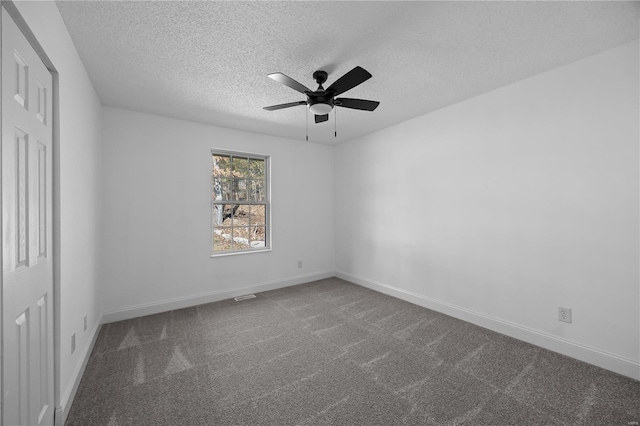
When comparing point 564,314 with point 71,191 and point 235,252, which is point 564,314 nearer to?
point 235,252

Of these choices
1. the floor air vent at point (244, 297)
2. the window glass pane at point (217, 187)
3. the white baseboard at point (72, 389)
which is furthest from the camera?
the window glass pane at point (217, 187)

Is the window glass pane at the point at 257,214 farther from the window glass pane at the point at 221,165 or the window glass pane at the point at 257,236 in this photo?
the window glass pane at the point at 221,165

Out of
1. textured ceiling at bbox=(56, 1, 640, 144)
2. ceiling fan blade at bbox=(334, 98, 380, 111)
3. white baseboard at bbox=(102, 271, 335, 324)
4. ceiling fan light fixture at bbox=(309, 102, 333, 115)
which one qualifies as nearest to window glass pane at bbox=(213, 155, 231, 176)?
textured ceiling at bbox=(56, 1, 640, 144)

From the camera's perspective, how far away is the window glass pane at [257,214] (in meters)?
4.43

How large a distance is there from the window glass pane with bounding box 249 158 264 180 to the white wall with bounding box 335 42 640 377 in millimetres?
2161

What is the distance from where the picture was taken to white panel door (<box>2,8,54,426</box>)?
3.66ft

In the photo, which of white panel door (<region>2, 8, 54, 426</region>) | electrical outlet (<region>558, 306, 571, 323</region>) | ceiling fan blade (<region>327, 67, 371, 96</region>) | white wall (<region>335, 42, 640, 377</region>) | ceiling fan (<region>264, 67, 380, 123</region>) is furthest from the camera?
electrical outlet (<region>558, 306, 571, 323</region>)

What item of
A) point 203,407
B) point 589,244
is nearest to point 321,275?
point 203,407

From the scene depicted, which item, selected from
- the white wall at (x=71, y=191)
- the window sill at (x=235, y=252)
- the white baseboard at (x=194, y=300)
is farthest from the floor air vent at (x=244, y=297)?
the white wall at (x=71, y=191)

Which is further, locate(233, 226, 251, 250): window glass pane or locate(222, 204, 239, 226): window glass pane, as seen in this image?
locate(233, 226, 251, 250): window glass pane

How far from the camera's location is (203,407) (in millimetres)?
1808

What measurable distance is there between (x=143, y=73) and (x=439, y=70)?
109 inches

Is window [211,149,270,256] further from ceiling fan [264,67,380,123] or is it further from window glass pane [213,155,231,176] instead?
ceiling fan [264,67,380,123]

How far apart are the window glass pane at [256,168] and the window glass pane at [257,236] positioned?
87cm
